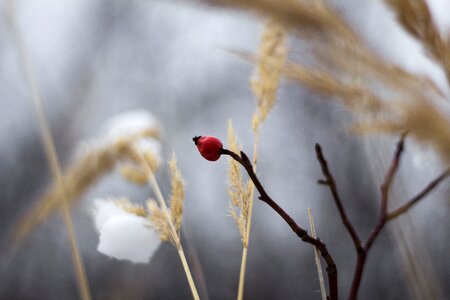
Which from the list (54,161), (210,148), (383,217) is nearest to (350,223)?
(383,217)

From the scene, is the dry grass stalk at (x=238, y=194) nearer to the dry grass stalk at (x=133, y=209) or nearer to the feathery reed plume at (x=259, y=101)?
the feathery reed plume at (x=259, y=101)

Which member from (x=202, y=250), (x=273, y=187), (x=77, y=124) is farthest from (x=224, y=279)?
(x=77, y=124)

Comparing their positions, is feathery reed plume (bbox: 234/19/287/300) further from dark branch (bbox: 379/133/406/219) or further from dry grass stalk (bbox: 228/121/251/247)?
dark branch (bbox: 379/133/406/219)

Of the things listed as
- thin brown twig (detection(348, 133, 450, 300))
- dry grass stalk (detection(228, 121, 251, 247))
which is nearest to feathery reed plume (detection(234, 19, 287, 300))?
dry grass stalk (detection(228, 121, 251, 247))

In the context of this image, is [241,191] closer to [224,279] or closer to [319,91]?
[319,91]

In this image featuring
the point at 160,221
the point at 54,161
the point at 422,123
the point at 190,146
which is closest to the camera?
the point at 422,123

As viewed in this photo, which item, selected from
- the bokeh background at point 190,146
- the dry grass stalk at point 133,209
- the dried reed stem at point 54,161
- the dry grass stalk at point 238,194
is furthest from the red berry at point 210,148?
the bokeh background at point 190,146

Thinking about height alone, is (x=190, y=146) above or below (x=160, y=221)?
above

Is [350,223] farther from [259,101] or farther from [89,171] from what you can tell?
[89,171]

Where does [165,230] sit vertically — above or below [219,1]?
below
